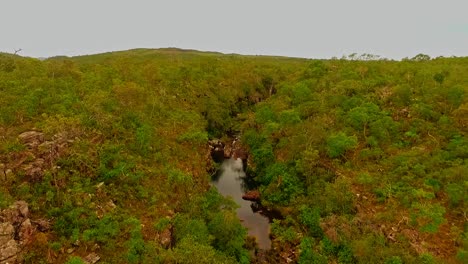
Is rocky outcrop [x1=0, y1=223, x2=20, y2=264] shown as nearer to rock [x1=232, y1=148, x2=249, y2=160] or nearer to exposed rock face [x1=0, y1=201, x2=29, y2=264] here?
exposed rock face [x1=0, y1=201, x2=29, y2=264]

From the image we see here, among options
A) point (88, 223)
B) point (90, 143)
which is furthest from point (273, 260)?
point (90, 143)

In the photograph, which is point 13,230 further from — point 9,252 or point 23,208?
point 23,208

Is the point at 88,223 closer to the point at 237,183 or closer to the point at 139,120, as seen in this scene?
the point at 139,120

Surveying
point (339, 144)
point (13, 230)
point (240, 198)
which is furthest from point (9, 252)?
point (339, 144)

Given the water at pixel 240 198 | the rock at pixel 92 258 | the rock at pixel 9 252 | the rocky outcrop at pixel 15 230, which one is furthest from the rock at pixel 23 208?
the water at pixel 240 198

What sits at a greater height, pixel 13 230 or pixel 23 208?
pixel 23 208

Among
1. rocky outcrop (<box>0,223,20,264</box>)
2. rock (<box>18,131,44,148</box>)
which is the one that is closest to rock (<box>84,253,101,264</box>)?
rocky outcrop (<box>0,223,20,264</box>)
